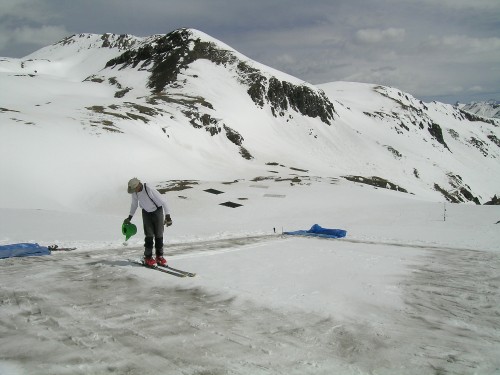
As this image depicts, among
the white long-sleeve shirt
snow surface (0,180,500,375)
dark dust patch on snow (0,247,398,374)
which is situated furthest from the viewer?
the white long-sleeve shirt

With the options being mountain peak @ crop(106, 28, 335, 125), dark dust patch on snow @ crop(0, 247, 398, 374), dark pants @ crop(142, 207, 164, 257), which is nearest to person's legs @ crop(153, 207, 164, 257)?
dark pants @ crop(142, 207, 164, 257)

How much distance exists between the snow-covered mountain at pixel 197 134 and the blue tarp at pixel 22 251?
16868 mm

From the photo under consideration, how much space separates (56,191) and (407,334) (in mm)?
31703

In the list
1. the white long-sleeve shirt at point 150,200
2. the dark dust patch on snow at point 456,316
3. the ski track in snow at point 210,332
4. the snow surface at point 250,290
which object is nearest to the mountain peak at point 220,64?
the snow surface at point 250,290

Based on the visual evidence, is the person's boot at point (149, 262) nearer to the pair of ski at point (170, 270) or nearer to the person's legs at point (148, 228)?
the pair of ski at point (170, 270)

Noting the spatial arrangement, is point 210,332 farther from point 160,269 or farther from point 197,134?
point 197,134

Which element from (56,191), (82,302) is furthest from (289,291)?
(56,191)

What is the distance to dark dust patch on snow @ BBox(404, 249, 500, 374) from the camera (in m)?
4.98

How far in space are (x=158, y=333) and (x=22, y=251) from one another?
742 cm

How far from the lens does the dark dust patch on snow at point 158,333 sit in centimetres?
454

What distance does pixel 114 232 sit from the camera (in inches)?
650

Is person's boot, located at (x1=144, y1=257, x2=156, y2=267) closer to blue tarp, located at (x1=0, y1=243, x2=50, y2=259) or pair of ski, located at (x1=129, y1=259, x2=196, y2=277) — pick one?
pair of ski, located at (x1=129, y1=259, x2=196, y2=277)

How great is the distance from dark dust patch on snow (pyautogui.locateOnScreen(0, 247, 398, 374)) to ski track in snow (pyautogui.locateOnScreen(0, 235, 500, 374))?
1 centimetres

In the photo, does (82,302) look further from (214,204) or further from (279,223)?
(214,204)
